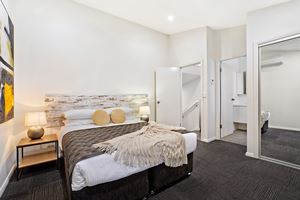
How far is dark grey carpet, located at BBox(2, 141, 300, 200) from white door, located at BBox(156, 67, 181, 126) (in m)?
1.67

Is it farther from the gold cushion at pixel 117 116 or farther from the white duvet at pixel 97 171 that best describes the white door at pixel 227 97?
the white duvet at pixel 97 171

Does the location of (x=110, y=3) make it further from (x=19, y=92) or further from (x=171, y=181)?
(x=171, y=181)

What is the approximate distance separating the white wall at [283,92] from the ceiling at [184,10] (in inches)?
42.5

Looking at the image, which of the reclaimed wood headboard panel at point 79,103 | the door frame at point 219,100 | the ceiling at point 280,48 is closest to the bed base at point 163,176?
the reclaimed wood headboard panel at point 79,103

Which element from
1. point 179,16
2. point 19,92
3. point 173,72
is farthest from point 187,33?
point 19,92

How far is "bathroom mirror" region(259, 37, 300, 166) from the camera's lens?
2469mm

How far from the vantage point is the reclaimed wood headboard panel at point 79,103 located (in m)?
2.71

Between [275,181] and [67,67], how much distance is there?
3800 millimetres

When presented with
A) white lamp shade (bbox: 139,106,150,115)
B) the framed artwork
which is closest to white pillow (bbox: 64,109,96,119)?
the framed artwork

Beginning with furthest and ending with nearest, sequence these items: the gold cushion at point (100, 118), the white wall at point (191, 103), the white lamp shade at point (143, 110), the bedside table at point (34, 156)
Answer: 1. the white wall at point (191, 103)
2. the white lamp shade at point (143, 110)
3. the gold cushion at point (100, 118)
4. the bedside table at point (34, 156)

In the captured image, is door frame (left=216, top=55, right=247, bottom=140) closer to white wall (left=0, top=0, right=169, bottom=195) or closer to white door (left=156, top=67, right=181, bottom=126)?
white door (left=156, top=67, right=181, bottom=126)

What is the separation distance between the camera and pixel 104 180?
4.24 feet

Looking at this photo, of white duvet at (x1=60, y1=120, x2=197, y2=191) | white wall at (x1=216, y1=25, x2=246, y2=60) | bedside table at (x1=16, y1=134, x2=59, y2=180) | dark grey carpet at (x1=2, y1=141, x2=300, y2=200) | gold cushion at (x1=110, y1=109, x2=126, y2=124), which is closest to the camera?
white duvet at (x1=60, y1=120, x2=197, y2=191)

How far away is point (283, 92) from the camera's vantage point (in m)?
2.61
